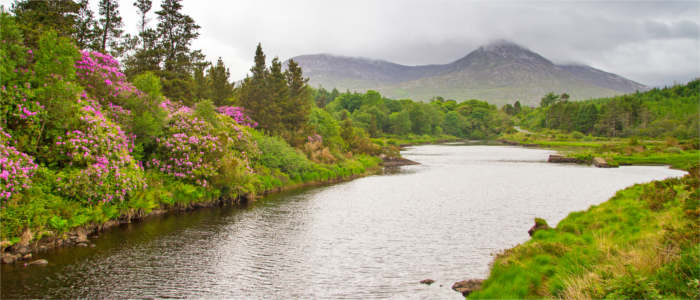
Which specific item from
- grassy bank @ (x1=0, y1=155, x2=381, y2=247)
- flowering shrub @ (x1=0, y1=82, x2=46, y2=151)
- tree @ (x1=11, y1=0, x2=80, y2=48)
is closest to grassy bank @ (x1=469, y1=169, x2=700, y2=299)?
grassy bank @ (x1=0, y1=155, x2=381, y2=247)

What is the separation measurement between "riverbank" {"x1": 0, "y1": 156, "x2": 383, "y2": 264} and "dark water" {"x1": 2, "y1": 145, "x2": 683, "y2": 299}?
28.6 inches

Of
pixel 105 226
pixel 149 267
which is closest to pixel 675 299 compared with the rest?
pixel 149 267

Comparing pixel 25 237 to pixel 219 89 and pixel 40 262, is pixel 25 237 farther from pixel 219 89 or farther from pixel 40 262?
pixel 219 89

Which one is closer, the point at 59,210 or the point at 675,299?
the point at 675,299

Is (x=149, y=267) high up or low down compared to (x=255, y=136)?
down

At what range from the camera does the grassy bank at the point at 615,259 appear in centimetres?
977

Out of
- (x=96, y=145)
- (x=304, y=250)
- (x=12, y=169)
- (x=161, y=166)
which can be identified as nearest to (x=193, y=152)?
(x=161, y=166)

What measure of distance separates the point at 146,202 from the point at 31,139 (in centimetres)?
666

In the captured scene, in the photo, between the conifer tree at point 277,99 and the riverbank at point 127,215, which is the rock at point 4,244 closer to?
the riverbank at point 127,215

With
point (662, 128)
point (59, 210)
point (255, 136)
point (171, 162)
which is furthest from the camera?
point (662, 128)

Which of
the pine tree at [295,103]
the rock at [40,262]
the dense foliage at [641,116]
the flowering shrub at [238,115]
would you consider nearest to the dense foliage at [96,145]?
the rock at [40,262]

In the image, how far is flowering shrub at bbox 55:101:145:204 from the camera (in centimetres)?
2097

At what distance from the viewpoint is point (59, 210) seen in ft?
64.1

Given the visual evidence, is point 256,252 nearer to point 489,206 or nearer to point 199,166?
point 199,166
